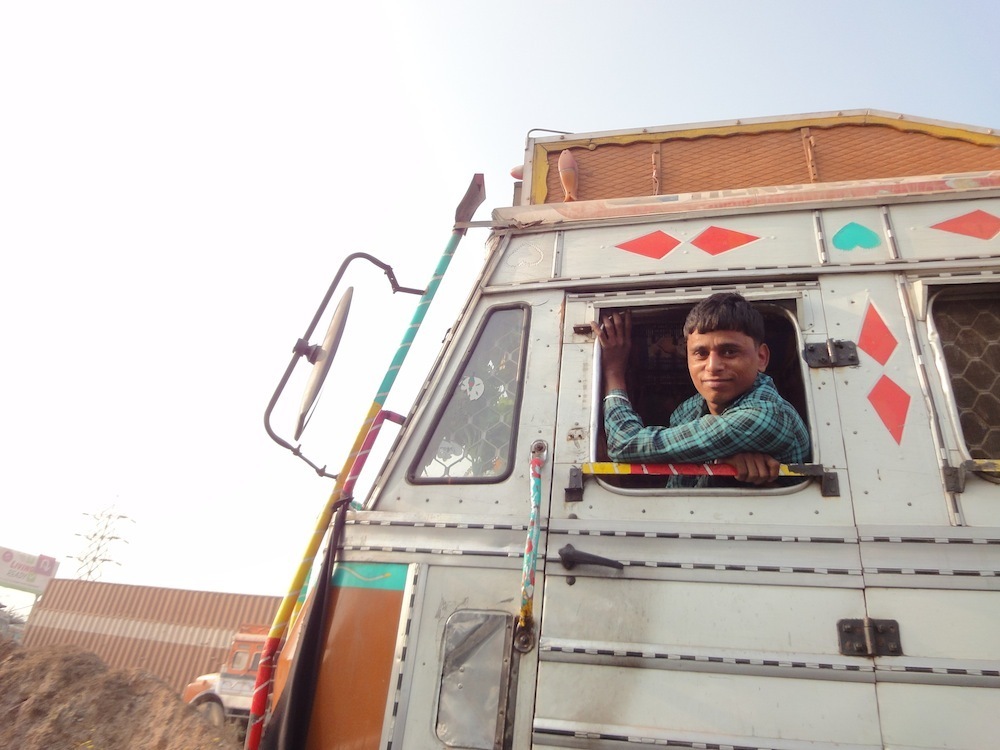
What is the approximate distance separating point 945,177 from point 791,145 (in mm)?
980

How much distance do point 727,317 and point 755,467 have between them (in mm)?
549

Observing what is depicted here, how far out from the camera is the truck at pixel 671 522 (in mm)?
1660

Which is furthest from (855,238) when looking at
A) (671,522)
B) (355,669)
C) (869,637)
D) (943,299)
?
(355,669)

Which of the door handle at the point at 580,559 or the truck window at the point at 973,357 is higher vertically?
the truck window at the point at 973,357

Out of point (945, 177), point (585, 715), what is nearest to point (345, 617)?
point (585, 715)

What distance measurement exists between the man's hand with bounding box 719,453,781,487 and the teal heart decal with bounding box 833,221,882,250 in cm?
101

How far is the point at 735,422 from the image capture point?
1987 millimetres

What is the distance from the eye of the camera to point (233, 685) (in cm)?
1227

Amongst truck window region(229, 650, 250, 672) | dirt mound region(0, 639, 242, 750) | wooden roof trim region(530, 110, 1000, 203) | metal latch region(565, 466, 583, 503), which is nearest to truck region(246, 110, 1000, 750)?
metal latch region(565, 466, 583, 503)

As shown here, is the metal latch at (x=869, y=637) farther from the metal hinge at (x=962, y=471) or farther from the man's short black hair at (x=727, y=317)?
the man's short black hair at (x=727, y=317)

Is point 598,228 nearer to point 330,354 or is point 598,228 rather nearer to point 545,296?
point 545,296

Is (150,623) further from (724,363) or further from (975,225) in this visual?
(975,225)

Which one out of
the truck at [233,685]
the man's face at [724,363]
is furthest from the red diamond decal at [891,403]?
the truck at [233,685]

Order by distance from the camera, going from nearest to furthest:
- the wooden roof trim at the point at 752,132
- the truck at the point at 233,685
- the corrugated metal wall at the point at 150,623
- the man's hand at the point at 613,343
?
1. the man's hand at the point at 613,343
2. the wooden roof trim at the point at 752,132
3. the truck at the point at 233,685
4. the corrugated metal wall at the point at 150,623
